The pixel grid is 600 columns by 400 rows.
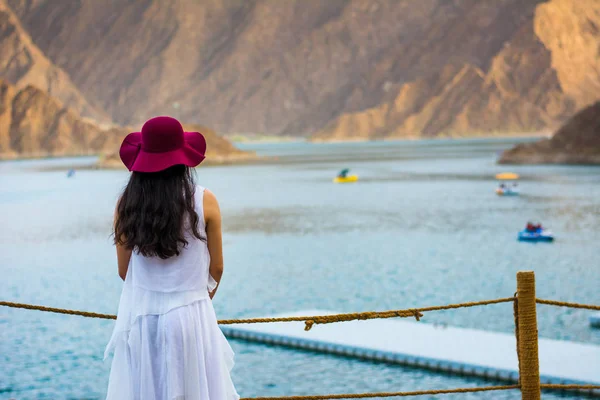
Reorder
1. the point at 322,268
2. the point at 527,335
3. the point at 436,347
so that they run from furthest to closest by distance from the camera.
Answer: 1. the point at 322,268
2. the point at 436,347
3. the point at 527,335

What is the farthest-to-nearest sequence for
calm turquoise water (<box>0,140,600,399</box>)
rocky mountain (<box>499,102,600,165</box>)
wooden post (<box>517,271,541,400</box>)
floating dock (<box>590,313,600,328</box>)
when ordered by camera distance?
1. rocky mountain (<box>499,102,600,165</box>)
2. floating dock (<box>590,313,600,328</box>)
3. calm turquoise water (<box>0,140,600,399</box>)
4. wooden post (<box>517,271,541,400</box>)

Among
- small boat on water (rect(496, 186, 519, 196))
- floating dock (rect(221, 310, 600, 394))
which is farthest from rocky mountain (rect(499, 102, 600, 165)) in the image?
floating dock (rect(221, 310, 600, 394))

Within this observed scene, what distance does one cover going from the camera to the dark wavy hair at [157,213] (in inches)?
176

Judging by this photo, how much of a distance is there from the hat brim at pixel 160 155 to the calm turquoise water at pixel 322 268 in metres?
11.9

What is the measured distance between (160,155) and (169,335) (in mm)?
859

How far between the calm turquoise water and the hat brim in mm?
11942

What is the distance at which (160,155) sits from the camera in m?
4.49

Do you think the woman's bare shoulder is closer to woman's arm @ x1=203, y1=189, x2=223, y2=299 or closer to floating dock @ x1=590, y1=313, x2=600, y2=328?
woman's arm @ x1=203, y1=189, x2=223, y2=299

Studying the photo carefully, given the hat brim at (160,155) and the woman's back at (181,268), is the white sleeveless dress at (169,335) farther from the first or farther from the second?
the hat brim at (160,155)

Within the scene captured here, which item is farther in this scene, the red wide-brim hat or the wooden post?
the wooden post

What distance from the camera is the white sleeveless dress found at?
4484 millimetres

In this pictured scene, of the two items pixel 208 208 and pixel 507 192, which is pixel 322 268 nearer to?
pixel 208 208

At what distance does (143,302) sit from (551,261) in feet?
110

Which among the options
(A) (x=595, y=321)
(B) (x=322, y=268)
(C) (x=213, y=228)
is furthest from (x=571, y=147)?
(C) (x=213, y=228)
